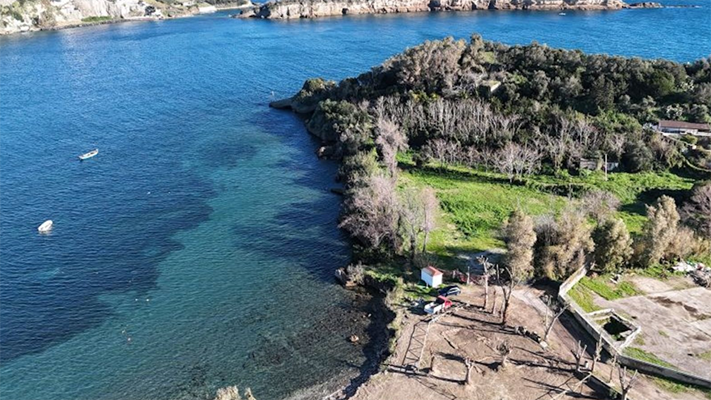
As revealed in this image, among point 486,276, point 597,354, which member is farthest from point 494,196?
point 597,354

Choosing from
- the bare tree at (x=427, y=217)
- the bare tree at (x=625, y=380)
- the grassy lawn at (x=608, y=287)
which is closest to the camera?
the bare tree at (x=625, y=380)

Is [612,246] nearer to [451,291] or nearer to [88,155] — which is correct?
[451,291]

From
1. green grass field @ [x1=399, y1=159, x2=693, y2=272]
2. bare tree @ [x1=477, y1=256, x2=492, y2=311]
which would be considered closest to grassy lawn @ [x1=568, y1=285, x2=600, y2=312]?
bare tree @ [x1=477, y1=256, x2=492, y2=311]

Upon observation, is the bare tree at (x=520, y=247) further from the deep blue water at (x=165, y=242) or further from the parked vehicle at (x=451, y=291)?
the deep blue water at (x=165, y=242)

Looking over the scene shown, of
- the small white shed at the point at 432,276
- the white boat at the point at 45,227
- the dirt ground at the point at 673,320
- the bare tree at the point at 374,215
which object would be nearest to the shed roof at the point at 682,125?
the dirt ground at the point at 673,320

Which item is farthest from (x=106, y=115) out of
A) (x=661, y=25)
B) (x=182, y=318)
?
(x=661, y=25)

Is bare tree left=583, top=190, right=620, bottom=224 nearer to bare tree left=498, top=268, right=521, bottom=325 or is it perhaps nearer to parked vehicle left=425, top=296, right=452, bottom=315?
bare tree left=498, top=268, right=521, bottom=325

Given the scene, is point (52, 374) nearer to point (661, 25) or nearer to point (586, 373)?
point (586, 373)
